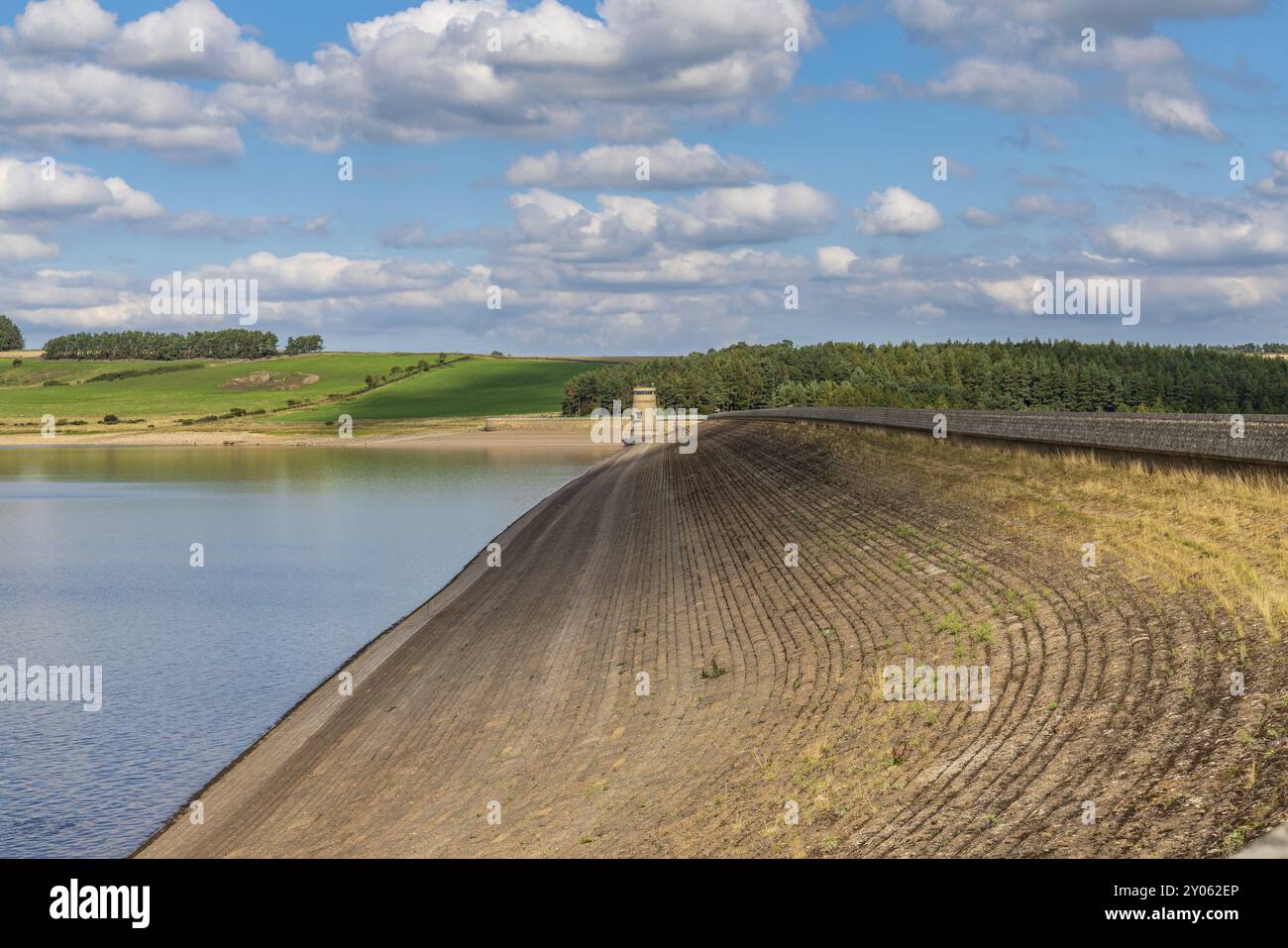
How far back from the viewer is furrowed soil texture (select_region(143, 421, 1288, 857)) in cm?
1243

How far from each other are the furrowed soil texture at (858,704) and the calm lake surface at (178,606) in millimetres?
1718

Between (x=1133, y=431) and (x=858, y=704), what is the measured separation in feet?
56.8

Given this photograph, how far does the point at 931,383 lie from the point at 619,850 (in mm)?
149657

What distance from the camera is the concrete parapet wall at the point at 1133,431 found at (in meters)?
24.8

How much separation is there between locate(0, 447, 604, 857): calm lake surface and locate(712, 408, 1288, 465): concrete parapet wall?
20.3 m

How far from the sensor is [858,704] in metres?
17.3

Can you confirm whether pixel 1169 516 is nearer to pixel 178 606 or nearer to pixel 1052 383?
pixel 178 606

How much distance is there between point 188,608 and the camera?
133 feet
